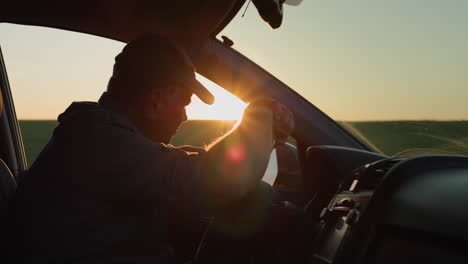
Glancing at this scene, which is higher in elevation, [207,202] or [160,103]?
[160,103]

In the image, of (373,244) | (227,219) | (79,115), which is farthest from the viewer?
(227,219)

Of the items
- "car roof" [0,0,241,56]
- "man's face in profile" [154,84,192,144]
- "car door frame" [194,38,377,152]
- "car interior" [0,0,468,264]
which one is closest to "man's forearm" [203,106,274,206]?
"car interior" [0,0,468,264]

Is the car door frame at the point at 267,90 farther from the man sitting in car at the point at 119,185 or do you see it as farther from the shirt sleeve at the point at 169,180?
the shirt sleeve at the point at 169,180

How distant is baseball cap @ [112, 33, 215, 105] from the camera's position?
2309 mm

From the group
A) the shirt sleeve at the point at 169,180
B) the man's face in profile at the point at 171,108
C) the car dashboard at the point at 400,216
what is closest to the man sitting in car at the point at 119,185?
the shirt sleeve at the point at 169,180

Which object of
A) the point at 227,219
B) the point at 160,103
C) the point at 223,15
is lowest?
the point at 227,219

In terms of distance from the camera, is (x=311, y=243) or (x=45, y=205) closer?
(x=45, y=205)

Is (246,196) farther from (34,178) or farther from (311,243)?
(34,178)

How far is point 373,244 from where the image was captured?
1.53m

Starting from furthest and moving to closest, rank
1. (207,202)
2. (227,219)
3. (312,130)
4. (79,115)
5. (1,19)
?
(1,19) < (312,130) < (227,219) < (79,115) < (207,202)

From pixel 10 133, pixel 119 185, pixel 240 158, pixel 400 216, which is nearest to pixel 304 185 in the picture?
pixel 240 158

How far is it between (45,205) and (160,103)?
665 millimetres

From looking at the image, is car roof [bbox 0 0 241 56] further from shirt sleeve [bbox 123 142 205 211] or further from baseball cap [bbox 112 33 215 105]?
shirt sleeve [bbox 123 142 205 211]

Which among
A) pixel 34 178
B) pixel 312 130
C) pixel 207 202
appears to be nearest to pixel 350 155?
pixel 312 130
